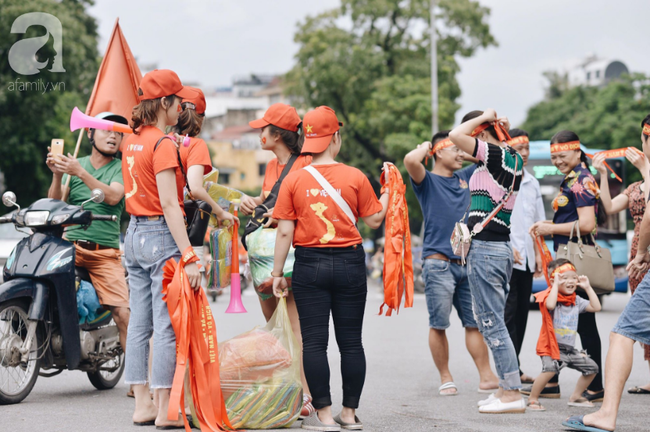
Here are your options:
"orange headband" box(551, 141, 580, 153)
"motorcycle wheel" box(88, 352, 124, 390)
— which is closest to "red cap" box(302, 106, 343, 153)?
"orange headband" box(551, 141, 580, 153)

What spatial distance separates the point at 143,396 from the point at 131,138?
1.62 m

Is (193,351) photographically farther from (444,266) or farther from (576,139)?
(576,139)

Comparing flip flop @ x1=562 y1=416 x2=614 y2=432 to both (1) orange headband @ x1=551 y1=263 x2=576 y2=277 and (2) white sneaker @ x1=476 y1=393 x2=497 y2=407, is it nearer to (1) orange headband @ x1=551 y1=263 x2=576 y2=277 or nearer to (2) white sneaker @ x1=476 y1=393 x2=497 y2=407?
(2) white sneaker @ x1=476 y1=393 x2=497 y2=407

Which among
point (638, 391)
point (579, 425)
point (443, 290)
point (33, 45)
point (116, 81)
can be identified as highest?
point (33, 45)

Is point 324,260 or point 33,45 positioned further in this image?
point 33,45

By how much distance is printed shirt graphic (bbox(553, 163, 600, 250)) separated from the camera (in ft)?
19.7

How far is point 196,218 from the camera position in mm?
5191

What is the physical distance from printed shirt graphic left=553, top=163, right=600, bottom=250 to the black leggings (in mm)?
2148

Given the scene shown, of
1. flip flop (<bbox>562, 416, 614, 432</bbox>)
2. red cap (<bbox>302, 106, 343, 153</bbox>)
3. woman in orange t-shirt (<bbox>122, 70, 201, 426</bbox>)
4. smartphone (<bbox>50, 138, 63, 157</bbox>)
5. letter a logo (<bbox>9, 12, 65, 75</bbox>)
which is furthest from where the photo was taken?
letter a logo (<bbox>9, 12, 65, 75</bbox>)

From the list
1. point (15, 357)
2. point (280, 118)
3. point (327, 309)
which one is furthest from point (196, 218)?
point (15, 357)

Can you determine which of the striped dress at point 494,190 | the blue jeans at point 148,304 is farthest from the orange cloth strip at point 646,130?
the blue jeans at point 148,304

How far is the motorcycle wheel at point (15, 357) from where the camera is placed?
17.4 ft

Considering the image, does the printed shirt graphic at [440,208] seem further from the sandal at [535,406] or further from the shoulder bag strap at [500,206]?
the sandal at [535,406]

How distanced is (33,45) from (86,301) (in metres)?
19.2
